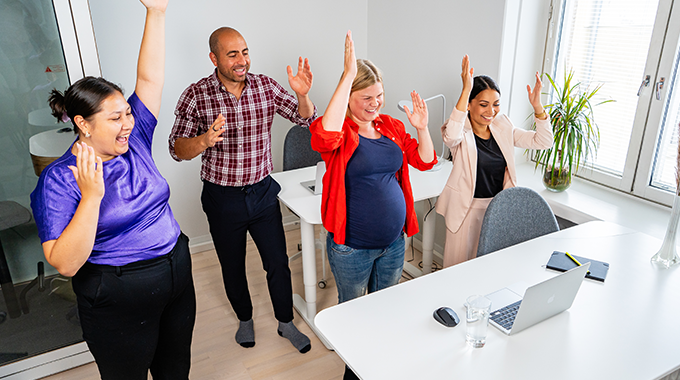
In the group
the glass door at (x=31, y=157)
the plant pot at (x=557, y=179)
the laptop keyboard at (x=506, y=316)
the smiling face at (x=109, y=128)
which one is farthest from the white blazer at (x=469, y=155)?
the glass door at (x=31, y=157)

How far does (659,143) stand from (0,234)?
3.33 m

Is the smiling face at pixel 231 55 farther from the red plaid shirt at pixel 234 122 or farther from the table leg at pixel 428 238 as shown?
the table leg at pixel 428 238

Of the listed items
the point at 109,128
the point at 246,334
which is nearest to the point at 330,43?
the point at 246,334

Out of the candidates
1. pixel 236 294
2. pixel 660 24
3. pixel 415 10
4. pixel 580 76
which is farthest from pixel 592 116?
pixel 236 294

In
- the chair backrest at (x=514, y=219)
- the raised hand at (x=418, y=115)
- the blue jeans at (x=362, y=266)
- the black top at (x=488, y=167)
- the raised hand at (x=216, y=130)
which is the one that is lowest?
the blue jeans at (x=362, y=266)

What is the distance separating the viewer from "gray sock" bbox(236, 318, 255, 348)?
2.60 meters

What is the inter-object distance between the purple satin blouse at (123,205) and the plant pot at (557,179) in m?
2.06

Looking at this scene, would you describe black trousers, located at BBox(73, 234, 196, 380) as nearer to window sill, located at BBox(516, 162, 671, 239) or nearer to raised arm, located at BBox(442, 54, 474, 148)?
raised arm, located at BBox(442, 54, 474, 148)

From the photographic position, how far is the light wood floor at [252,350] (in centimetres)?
240

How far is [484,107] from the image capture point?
7.51 feet

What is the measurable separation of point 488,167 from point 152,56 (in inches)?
62.9

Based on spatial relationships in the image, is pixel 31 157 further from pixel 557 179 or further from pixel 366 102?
pixel 557 179

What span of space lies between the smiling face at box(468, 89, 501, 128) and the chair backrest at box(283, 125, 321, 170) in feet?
4.09

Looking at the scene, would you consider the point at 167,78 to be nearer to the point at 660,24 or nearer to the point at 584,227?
the point at 584,227
